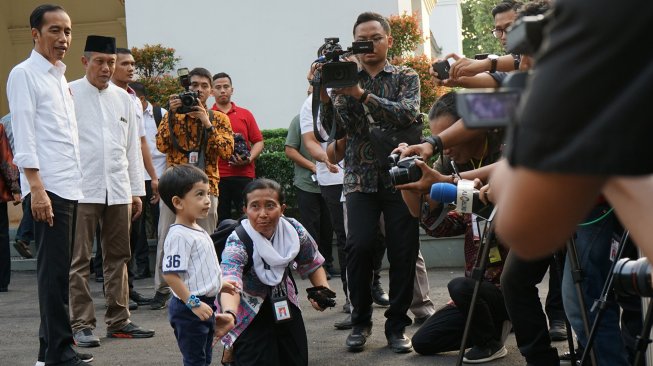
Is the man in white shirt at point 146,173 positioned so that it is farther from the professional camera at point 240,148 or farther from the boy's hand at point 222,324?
the boy's hand at point 222,324

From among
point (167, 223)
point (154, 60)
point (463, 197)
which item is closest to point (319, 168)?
point (167, 223)

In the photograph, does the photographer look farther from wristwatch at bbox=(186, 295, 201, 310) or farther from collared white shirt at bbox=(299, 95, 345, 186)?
wristwatch at bbox=(186, 295, 201, 310)

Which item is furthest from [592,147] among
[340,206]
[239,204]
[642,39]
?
[239,204]

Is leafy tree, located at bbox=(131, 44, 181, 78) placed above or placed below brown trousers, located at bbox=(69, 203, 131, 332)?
above

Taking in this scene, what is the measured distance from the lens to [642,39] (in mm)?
1821

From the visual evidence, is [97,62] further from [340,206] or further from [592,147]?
[592,147]

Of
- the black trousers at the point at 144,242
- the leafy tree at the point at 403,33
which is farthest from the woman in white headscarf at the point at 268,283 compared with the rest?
the leafy tree at the point at 403,33

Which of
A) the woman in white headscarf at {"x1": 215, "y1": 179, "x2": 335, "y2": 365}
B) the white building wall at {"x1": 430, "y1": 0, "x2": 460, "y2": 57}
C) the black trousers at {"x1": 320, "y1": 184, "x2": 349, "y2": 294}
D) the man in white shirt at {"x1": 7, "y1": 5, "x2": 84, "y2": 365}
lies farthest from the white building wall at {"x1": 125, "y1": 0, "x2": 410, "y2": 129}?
the white building wall at {"x1": 430, "y1": 0, "x2": 460, "y2": 57}

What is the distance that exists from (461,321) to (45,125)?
2923 mm

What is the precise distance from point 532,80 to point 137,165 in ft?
20.8

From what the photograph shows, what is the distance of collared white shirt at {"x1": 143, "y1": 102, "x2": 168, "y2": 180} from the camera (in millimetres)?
10039

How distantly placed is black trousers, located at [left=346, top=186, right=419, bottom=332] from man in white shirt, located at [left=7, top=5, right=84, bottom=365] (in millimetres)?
1838

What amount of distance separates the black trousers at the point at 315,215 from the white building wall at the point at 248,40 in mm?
4926

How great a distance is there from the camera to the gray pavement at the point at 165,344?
6.59 m
